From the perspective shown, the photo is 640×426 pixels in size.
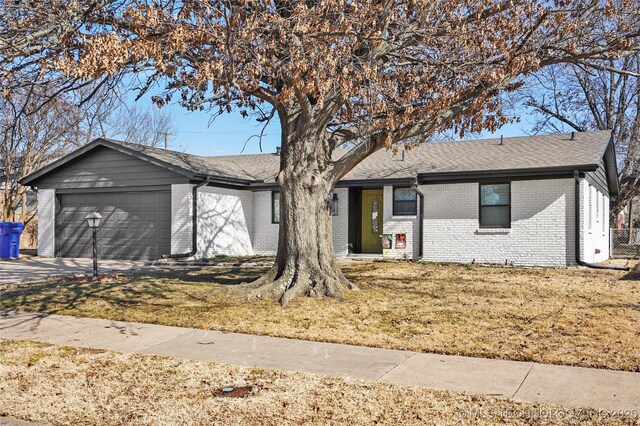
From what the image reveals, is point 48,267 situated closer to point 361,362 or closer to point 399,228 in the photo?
point 399,228

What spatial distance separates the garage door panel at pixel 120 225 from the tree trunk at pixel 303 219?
989 cm

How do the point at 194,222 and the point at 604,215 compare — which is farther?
the point at 604,215

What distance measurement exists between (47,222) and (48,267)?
15.7ft

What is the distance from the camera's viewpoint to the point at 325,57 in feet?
30.5

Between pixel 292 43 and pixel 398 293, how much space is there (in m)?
5.08

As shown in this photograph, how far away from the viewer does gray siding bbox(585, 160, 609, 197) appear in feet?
60.1

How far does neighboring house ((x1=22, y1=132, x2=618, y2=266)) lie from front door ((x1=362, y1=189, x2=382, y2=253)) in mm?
38

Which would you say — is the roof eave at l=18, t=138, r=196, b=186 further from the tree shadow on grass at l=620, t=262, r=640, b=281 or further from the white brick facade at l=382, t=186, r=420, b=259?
the tree shadow on grass at l=620, t=262, r=640, b=281

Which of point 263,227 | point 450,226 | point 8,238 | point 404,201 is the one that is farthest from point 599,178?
point 8,238

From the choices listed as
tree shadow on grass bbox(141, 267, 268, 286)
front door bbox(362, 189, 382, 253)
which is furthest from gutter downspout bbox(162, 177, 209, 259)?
front door bbox(362, 189, 382, 253)

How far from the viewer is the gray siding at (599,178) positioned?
18328mm

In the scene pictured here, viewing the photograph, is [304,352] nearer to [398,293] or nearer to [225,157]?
[398,293]

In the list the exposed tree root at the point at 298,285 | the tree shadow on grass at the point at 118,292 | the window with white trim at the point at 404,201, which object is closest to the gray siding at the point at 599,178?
the window with white trim at the point at 404,201

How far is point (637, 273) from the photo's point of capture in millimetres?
14102
